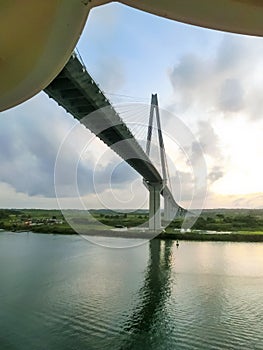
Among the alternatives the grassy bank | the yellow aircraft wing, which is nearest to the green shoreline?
the grassy bank

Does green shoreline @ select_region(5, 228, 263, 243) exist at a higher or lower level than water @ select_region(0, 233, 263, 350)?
higher

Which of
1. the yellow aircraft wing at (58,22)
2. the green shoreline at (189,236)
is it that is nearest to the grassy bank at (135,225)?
the green shoreline at (189,236)

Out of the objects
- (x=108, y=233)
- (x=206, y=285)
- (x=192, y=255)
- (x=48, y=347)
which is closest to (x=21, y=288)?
(x=48, y=347)

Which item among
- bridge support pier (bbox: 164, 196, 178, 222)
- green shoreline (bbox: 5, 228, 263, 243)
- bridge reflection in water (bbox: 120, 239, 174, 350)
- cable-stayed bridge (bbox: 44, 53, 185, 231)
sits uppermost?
cable-stayed bridge (bbox: 44, 53, 185, 231)

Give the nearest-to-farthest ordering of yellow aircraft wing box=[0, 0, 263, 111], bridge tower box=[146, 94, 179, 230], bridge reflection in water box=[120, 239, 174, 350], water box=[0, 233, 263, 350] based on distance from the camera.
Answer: yellow aircraft wing box=[0, 0, 263, 111], water box=[0, 233, 263, 350], bridge reflection in water box=[120, 239, 174, 350], bridge tower box=[146, 94, 179, 230]

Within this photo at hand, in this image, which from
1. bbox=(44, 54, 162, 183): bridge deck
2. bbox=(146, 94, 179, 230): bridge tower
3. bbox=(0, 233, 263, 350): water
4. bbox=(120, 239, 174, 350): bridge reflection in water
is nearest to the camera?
bbox=(0, 233, 263, 350): water

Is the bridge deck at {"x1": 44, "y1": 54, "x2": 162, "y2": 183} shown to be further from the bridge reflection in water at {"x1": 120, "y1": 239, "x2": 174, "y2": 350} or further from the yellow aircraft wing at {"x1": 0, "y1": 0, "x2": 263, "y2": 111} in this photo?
the bridge reflection in water at {"x1": 120, "y1": 239, "x2": 174, "y2": 350}

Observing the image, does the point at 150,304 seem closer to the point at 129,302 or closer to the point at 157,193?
the point at 129,302
